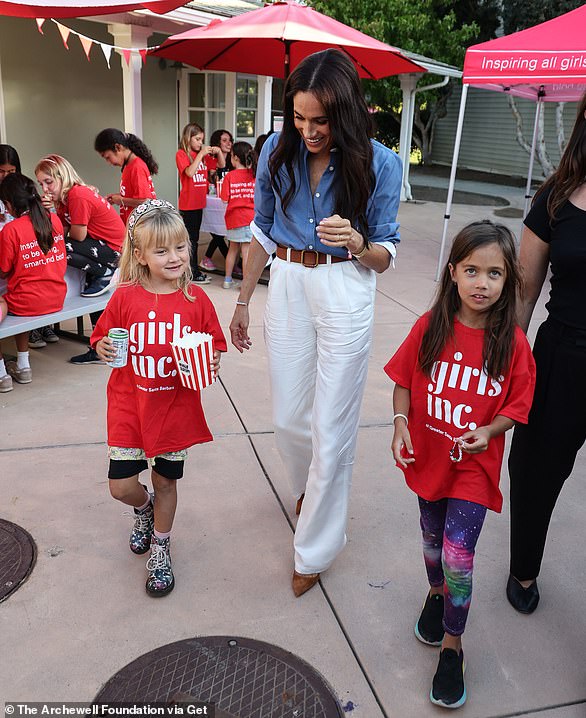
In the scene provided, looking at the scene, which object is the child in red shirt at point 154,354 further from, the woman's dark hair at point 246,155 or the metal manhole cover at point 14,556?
the woman's dark hair at point 246,155

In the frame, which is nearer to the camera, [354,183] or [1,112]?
[354,183]

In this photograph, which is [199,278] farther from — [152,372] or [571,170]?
[571,170]

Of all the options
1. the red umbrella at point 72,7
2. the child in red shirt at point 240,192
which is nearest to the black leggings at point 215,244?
the child in red shirt at point 240,192

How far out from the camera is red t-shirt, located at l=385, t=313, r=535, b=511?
215 centimetres

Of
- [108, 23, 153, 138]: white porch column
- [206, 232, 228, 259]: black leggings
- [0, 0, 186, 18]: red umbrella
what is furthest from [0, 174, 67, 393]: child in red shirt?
[108, 23, 153, 138]: white porch column

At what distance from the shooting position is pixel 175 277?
8.36 feet

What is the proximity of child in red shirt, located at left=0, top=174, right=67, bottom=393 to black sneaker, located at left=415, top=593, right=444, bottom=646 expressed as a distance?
3320mm

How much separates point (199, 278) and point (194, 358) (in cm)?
558

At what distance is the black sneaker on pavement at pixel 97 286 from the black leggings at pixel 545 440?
147 inches

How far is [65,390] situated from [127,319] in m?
2.40

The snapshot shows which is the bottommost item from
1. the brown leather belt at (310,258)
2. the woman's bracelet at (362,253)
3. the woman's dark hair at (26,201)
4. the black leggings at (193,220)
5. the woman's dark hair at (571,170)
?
the black leggings at (193,220)

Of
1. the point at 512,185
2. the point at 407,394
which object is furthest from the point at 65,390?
the point at 512,185

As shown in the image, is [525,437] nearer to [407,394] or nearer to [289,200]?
[407,394]

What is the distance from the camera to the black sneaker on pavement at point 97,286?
17.6ft
